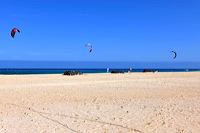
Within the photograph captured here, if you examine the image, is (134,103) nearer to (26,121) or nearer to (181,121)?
(181,121)

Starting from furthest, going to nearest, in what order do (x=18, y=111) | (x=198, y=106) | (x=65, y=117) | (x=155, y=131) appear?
(x=198, y=106) < (x=18, y=111) < (x=65, y=117) < (x=155, y=131)

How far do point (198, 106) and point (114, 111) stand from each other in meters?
3.68

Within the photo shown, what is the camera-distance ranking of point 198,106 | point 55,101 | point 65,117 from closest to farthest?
point 65,117
point 198,106
point 55,101

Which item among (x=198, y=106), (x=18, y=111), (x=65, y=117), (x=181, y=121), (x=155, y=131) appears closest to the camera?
(x=155, y=131)

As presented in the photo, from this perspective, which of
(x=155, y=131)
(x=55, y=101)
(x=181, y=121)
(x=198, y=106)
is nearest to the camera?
(x=155, y=131)

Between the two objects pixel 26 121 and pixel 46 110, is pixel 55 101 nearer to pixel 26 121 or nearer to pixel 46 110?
pixel 46 110

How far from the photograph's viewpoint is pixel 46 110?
14859 mm

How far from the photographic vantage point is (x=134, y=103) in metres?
16.8

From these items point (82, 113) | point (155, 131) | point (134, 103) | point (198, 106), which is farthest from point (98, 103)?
point (155, 131)

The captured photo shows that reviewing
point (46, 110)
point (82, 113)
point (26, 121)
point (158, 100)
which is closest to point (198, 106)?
point (158, 100)

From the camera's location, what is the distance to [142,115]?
13727mm

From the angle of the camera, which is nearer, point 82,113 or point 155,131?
point 155,131

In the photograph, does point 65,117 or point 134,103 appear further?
point 134,103

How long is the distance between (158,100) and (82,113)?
5.07 m
